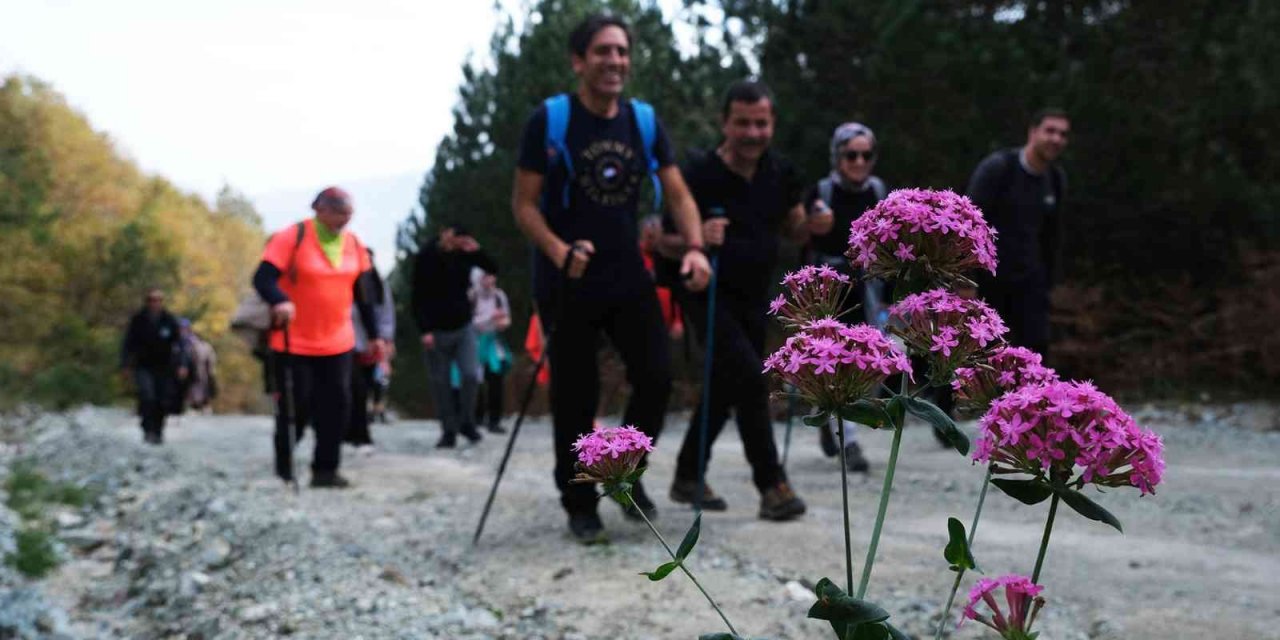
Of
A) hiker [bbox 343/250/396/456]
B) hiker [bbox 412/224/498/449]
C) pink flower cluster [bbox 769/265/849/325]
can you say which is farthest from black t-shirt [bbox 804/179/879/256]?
pink flower cluster [bbox 769/265/849/325]

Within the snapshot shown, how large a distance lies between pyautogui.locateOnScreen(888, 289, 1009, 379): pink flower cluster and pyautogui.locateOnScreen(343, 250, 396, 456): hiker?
7050 millimetres

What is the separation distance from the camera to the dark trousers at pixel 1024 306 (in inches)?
284

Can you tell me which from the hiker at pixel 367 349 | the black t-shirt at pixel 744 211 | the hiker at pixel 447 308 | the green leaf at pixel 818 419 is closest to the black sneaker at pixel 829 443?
the black t-shirt at pixel 744 211

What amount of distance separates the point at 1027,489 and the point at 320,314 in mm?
6624

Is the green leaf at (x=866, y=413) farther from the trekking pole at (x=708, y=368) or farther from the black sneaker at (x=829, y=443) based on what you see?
the black sneaker at (x=829, y=443)

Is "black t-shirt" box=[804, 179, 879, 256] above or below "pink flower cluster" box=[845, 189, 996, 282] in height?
above

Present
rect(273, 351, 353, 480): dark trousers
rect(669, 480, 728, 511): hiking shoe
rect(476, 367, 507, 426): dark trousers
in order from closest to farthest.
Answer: rect(669, 480, 728, 511): hiking shoe → rect(273, 351, 353, 480): dark trousers → rect(476, 367, 507, 426): dark trousers

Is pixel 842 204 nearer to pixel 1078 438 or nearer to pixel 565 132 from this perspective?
pixel 565 132

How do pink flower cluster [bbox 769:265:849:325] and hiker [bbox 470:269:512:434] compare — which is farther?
hiker [bbox 470:269:512:434]

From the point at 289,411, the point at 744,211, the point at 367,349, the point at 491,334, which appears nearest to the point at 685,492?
the point at 744,211

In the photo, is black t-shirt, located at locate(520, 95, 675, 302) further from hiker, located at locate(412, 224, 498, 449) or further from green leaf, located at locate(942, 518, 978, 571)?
Answer: hiker, located at locate(412, 224, 498, 449)

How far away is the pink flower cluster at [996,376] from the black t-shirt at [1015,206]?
218 inches

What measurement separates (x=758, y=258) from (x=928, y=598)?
208 cm

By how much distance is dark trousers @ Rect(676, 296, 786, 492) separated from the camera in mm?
5438
